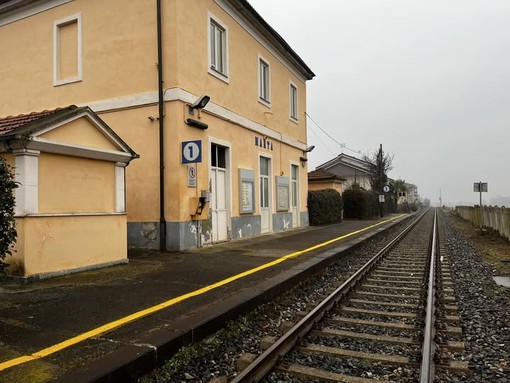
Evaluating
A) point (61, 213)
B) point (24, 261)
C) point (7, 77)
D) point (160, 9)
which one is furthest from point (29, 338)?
point (7, 77)

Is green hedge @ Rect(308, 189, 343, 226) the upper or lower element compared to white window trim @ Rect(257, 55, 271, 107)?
lower

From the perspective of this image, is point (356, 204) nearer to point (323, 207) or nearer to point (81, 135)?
point (323, 207)

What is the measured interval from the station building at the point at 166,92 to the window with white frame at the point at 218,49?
0.04 m

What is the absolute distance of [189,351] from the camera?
4250mm

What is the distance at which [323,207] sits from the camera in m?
22.9

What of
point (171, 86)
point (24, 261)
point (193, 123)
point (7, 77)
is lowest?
point (24, 261)

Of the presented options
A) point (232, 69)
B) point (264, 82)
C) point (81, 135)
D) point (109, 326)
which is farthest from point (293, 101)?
point (109, 326)

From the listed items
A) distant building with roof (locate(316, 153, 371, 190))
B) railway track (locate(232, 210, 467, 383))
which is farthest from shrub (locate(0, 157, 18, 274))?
distant building with roof (locate(316, 153, 371, 190))

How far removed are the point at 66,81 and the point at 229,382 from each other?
1188 centimetres

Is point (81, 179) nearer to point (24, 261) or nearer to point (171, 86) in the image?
point (24, 261)

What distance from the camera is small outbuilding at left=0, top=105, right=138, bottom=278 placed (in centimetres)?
688

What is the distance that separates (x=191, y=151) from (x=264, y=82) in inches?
295

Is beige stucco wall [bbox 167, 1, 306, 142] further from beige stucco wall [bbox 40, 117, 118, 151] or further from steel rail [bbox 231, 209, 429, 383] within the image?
steel rail [bbox 231, 209, 429, 383]

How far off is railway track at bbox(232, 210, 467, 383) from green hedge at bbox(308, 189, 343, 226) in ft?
47.0
